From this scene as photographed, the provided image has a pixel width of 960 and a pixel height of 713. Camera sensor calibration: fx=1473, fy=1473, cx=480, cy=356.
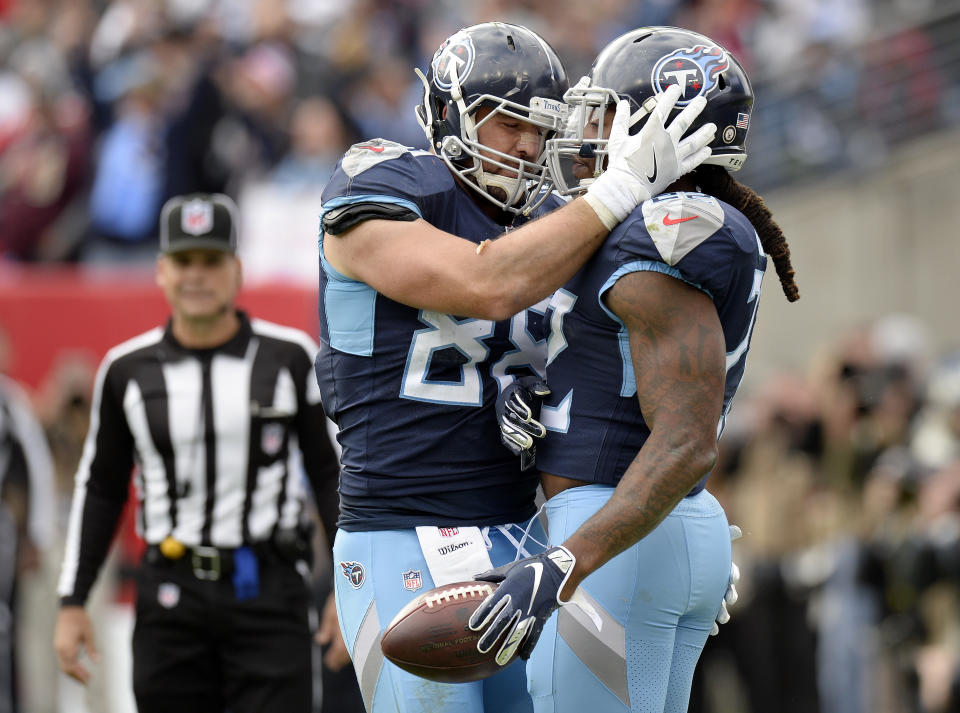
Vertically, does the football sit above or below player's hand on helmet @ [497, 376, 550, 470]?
below

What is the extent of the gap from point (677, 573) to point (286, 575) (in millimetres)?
1994

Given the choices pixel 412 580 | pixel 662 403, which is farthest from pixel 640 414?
pixel 412 580

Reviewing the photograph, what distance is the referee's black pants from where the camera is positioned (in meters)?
4.72

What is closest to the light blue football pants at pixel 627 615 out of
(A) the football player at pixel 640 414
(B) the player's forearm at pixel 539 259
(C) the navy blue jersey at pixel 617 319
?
(A) the football player at pixel 640 414

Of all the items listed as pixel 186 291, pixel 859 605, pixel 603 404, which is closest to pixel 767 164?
pixel 859 605

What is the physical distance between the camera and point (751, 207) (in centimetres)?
344

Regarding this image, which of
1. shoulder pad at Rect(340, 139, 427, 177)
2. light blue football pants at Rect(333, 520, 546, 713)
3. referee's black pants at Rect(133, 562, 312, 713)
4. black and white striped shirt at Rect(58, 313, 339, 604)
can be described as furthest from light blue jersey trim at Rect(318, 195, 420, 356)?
referee's black pants at Rect(133, 562, 312, 713)

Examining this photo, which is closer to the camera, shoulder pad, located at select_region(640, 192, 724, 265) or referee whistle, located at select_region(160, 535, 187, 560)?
shoulder pad, located at select_region(640, 192, 724, 265)

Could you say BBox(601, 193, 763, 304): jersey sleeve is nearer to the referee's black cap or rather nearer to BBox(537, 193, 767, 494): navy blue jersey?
BBox(537, 193, 767, 494): navy blue jersey

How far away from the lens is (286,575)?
4.86m

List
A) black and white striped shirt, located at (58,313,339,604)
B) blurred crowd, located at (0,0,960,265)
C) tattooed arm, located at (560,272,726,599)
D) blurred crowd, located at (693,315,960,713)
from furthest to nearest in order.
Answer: blurred crowd, located at (0,0,960,265)
blurred crowd, located at (693,315,960,713)
black and white striped shirt, located at (58,313,339,604)
tattooed arm, located at (560,272,726,599)

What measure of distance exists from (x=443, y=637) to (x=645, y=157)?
3.63 feet

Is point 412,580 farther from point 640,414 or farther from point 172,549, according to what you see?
point 172,549

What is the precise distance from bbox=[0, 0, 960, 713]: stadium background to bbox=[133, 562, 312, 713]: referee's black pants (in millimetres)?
2847
